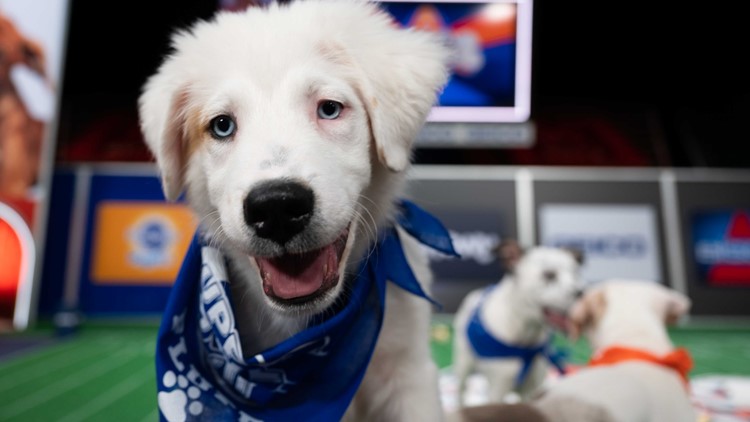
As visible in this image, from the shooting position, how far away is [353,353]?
4.44ft

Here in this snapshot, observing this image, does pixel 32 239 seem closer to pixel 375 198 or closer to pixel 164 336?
pixel 164 336

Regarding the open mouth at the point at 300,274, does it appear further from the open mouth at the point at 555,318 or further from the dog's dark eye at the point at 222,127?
the open mouth at the point at 555,318

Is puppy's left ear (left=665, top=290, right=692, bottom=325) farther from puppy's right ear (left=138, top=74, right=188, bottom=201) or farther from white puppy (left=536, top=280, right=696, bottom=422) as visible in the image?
puppy's right ear (left=138, top=74, right=188, bottom=201)

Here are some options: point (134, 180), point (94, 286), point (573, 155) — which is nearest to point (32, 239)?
point (94, 286)

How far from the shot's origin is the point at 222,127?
1354 millimetres

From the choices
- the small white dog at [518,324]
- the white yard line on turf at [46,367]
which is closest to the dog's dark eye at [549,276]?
the small white dog at [518,324]

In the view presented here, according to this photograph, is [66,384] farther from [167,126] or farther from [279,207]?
[279,207]

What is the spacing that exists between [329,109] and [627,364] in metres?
1.48

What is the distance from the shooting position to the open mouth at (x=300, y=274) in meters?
1.22

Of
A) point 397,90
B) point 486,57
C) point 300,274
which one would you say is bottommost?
point 300,274

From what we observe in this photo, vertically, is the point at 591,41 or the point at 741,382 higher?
the point at 591,41

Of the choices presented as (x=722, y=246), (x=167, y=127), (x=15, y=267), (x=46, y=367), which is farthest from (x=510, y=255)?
(x=15, y=267)

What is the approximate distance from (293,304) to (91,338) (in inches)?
185

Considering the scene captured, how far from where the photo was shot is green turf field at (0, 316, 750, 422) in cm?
271
